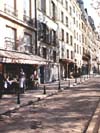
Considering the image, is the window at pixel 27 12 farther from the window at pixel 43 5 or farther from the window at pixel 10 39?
the window at pixel 43 5

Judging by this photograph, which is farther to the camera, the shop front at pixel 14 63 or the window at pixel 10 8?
the window at pixel 10 8

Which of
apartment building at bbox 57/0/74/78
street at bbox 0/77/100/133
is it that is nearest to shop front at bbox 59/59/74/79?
apartment building at bbox 57/0/74/78

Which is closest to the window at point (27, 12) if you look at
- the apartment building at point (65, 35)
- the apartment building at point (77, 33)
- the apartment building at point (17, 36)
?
the apartment building at point (17, 36)

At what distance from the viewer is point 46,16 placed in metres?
42.3

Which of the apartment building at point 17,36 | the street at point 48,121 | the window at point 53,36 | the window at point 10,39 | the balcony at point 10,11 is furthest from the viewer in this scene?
the window at point 53,36

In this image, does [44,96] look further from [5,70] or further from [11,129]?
[11,129]

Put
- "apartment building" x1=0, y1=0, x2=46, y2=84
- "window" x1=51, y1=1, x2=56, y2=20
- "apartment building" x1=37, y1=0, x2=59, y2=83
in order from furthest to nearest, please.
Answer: "window" x1=51, y1=1, x2=56, y2=20
"apartment building" x1=37, y1=0, x2=59, y2=83
"apartment building" x1=0, y1=0, x2=46, y2=84

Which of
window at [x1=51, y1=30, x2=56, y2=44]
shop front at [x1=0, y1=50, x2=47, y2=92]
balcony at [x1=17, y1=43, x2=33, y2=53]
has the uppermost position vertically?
window at [x1=51, y1=30, x2=56, y2=44]

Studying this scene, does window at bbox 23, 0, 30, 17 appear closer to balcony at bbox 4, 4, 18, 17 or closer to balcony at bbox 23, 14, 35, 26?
balcony at bbox 23, 14, 35, 26

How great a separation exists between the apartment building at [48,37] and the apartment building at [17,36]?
2.72 metres

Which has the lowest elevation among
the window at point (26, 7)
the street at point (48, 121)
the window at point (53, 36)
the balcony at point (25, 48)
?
the street at point (48, 121)

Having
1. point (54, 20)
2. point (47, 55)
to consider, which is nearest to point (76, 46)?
point (54, 20)

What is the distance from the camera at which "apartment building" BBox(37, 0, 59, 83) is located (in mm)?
39375

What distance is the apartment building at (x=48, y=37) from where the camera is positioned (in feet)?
129
